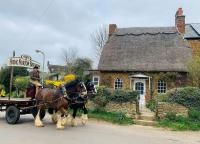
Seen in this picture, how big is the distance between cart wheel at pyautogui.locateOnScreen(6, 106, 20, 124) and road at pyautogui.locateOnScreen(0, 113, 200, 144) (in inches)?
10.9

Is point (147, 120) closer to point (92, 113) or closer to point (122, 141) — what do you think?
point (92, 113)

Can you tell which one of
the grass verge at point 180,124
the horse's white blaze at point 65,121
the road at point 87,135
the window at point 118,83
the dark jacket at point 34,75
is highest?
the window at point 118,83

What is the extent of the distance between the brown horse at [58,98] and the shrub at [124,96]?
490 centimetres

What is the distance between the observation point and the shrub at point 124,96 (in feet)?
61.2

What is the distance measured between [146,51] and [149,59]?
118 centimetres

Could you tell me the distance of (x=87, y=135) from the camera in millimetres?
12609

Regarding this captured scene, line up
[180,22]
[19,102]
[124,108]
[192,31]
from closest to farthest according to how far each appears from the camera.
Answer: [19,102] < [124,108] < [180,22] < [192,31]

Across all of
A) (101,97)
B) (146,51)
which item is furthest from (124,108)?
(146,51)

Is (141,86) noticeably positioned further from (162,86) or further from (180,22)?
(180,22)

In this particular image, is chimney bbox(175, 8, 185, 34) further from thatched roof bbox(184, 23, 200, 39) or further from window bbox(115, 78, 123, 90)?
window bbox(115, 78, 123, 90)

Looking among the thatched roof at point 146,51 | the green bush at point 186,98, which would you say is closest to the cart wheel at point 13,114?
the green bush at point 186,98

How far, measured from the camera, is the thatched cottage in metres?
27.2

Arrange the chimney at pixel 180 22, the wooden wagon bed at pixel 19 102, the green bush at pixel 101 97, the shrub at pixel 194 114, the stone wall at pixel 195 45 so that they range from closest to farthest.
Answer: the wooden wagon bed at pixel 19 102 → the shrub at pixel 194 114 → the green bush at pixel 101 97 → the stone wall at pixel 195 45 → the chimney at pixel 180 22

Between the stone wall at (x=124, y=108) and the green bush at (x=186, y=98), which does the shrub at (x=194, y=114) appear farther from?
the stone wall at (x=124, y=108)
